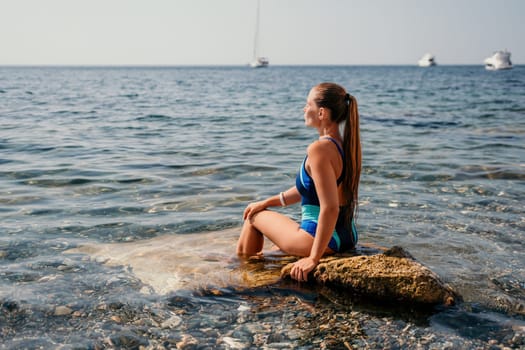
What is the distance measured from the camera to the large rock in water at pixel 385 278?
13.7 ft

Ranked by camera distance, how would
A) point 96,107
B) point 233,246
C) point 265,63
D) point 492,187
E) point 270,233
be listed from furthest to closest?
1. point 265,63
2. point 96,107
3. point 492,187
4. point 233,246
5. point 270,233

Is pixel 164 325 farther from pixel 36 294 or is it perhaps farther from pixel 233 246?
pixel 233 246

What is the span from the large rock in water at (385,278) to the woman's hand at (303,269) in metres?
0.08

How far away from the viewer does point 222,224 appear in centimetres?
684

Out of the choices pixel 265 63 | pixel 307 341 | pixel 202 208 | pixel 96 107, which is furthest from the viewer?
pixel 265 63

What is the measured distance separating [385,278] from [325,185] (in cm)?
91

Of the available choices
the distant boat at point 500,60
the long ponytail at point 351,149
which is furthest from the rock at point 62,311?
the distant boat at point 500,60

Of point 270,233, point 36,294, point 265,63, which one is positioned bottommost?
point 36,294

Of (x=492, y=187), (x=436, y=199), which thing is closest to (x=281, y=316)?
(x=436, y=199)

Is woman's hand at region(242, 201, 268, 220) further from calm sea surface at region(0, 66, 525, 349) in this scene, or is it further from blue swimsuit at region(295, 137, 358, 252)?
calm sea surface at region(0, 66, 525, 349)

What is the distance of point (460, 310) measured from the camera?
4.17 m

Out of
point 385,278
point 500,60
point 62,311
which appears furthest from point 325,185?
point 500,60

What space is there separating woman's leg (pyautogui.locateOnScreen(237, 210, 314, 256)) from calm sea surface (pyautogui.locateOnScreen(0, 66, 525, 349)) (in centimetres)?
38

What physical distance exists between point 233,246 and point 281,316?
1.80 meters
